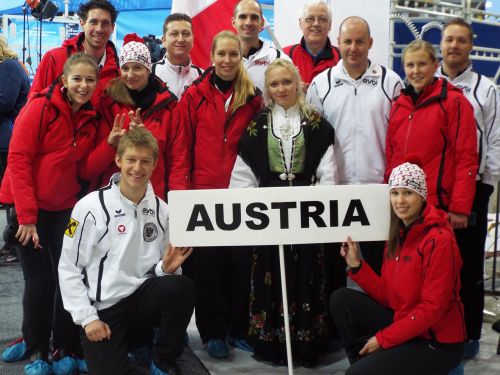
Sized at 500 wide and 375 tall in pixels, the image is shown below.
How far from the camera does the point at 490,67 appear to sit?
5.84m

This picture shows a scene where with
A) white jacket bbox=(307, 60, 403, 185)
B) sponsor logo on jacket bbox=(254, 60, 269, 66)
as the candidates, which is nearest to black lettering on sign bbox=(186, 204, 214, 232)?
white jacket bbox=(307, 60, 403, 185)

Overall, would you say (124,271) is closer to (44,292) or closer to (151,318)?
(151,318)

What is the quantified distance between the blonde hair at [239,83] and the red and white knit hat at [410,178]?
97 centimetres

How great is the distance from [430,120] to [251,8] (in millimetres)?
1232

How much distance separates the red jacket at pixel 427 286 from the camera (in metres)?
2.66

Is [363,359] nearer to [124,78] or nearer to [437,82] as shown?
Answer: [437,82]

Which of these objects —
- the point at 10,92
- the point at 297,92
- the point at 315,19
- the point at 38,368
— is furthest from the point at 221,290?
the point at 10,92

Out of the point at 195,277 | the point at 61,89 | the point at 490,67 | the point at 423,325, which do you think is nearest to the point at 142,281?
the point at 195,277

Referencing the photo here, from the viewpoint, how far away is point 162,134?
3.35 meters

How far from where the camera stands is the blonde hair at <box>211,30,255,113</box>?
3453 mm

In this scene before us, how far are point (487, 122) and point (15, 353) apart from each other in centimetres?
253

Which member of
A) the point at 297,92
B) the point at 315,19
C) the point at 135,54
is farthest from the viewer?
the point at 315,19

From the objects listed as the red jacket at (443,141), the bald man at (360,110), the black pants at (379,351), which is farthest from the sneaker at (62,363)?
the red jacket at (443,141)

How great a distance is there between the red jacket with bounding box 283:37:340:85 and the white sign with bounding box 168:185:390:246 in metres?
1.25
